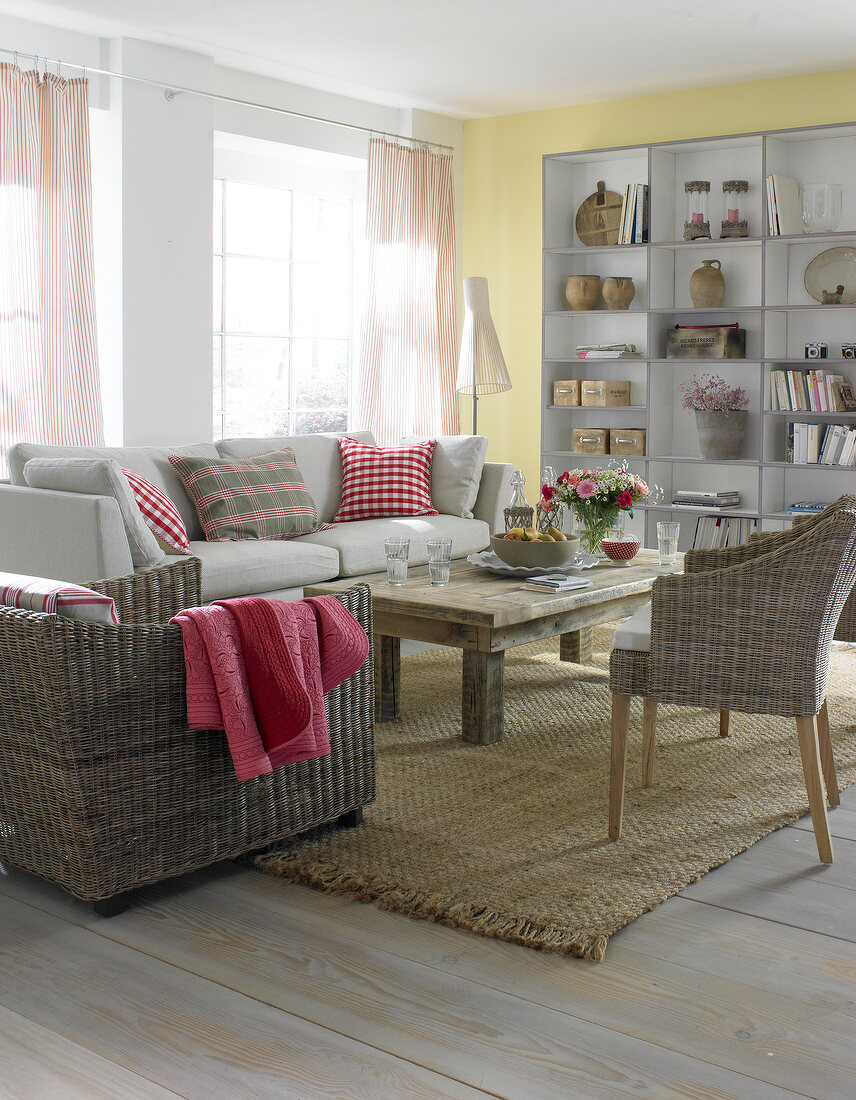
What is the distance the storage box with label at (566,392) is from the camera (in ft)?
21.6

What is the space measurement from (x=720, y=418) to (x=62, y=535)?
3466mm

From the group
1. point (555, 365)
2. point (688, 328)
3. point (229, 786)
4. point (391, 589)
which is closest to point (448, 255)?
point (555, 365)

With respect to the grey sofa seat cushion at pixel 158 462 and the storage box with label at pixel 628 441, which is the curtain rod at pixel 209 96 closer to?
the grey sofa seat cushion at pixel 158 462

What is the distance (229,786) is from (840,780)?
5.69 feet

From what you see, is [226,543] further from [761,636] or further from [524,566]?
[761,636]

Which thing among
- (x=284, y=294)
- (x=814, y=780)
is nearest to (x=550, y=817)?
(x=814, y=780)

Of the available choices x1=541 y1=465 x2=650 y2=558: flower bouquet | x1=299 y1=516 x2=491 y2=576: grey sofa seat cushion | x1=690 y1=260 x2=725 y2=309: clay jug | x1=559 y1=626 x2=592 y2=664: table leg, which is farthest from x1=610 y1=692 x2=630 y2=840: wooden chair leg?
x1=690 y1=260 x2=725 y2=309: clay jug

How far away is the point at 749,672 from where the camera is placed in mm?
2662

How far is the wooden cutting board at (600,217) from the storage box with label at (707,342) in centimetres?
65

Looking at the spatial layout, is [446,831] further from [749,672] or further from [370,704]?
[749,672]

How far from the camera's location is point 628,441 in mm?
6391

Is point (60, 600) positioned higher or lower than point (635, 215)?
lower

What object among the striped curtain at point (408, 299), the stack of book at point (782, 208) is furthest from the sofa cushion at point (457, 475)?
the stack of book at point (782, 208)

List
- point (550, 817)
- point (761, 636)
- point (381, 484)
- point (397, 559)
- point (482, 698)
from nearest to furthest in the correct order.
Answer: point (761, 636)
point (550, 817)
point (482, 698)
point (397, 559)
point (381, 484)
